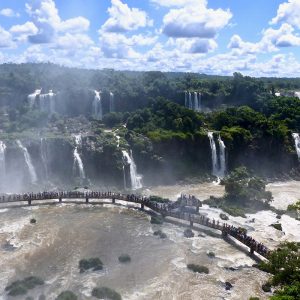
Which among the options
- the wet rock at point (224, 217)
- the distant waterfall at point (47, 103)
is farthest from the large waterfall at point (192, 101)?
the wet rock at point (224, 217)

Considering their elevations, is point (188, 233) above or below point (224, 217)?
below

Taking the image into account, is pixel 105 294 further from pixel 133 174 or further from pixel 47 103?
pixel 47 103

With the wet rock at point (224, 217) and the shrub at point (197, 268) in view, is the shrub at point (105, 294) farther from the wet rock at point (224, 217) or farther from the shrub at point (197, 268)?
the wet rock at point (224, 217)

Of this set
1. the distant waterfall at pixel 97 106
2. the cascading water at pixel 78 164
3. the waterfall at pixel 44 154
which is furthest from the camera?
the distant waterfall at pixel 97 106

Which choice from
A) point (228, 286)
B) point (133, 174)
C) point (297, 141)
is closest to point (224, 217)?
point (228, 286)

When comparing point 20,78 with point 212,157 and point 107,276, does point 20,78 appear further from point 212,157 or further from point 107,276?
point 107,276

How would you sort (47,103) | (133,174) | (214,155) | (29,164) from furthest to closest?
(47,103), (214,155), (133,174), (29,164)

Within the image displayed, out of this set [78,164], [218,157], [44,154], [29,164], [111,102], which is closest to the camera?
[29,164]
